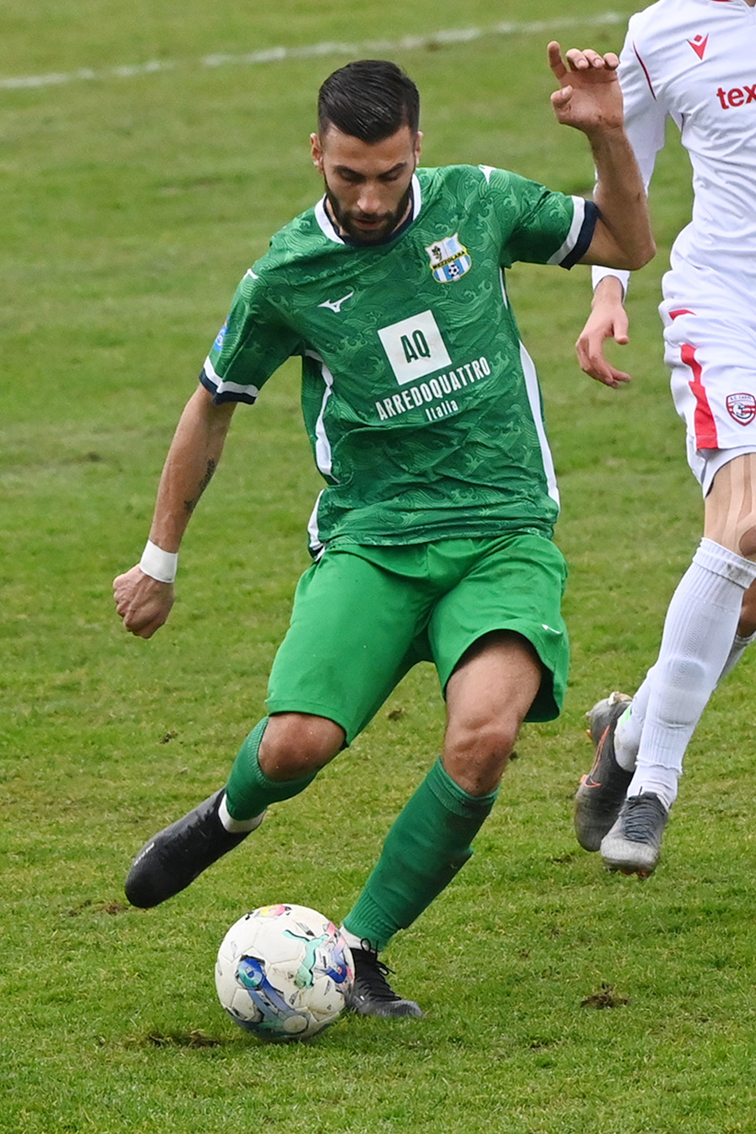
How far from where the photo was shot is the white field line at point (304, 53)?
21.3 metres

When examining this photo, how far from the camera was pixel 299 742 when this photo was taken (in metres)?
4.83

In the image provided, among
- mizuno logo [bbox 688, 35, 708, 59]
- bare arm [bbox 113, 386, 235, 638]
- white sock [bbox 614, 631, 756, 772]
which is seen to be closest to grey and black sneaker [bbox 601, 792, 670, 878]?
white sock [bbox 614, 631, 756, 772]

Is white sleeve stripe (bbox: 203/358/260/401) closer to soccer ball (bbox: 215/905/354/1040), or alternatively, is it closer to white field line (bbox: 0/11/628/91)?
soccer ball (bbox: 215/905/354/1040)

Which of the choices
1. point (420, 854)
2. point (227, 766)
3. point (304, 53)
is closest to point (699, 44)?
point (420, 854)

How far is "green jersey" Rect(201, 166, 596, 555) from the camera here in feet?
16.5

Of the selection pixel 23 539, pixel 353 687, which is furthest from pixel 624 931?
pixel 23 539

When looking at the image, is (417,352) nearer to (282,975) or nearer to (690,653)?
(690,653)

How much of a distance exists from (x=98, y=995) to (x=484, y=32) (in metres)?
18.8

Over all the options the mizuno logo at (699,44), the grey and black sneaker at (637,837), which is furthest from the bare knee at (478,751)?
the mizuno logo at (699,44)

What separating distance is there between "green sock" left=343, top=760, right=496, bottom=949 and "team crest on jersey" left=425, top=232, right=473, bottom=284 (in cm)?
127

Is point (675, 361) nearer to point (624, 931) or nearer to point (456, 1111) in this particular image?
point (624, 931)

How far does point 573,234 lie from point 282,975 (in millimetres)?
2078

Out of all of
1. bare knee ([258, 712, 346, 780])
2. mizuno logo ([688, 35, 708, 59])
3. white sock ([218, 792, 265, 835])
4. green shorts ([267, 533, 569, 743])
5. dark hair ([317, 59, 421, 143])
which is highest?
dark hair ([317, 59, 421, 143])

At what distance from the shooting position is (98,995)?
5.05 metres
